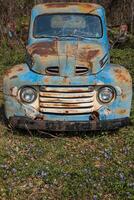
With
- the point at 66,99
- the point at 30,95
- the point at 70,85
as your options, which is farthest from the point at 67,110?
the point at 30,95

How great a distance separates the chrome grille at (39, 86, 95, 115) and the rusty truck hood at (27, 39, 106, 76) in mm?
265

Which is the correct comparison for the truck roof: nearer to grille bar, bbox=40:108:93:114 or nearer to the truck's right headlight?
the truck's right headlight

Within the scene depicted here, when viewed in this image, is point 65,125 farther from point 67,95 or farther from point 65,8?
point 65,8

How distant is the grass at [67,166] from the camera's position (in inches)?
212

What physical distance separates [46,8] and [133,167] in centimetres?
373

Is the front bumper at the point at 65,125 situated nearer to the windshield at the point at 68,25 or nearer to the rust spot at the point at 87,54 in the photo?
the rust spot at the point at 87,54

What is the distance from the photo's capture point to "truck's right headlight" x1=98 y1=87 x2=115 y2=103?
6992 millimetres

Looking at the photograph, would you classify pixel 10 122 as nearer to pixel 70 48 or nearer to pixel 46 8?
pixel 70 48

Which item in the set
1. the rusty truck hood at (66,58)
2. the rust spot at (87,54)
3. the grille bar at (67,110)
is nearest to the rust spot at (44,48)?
the rusty truck hood at (66,58)

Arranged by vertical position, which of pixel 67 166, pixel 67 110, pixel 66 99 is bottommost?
pixel 67 166

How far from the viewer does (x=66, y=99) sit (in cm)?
693

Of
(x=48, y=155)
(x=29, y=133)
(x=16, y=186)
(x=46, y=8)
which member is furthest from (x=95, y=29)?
(x=16, y=186)

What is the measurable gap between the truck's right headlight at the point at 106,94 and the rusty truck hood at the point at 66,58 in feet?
1.05

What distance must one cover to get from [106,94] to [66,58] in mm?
790
